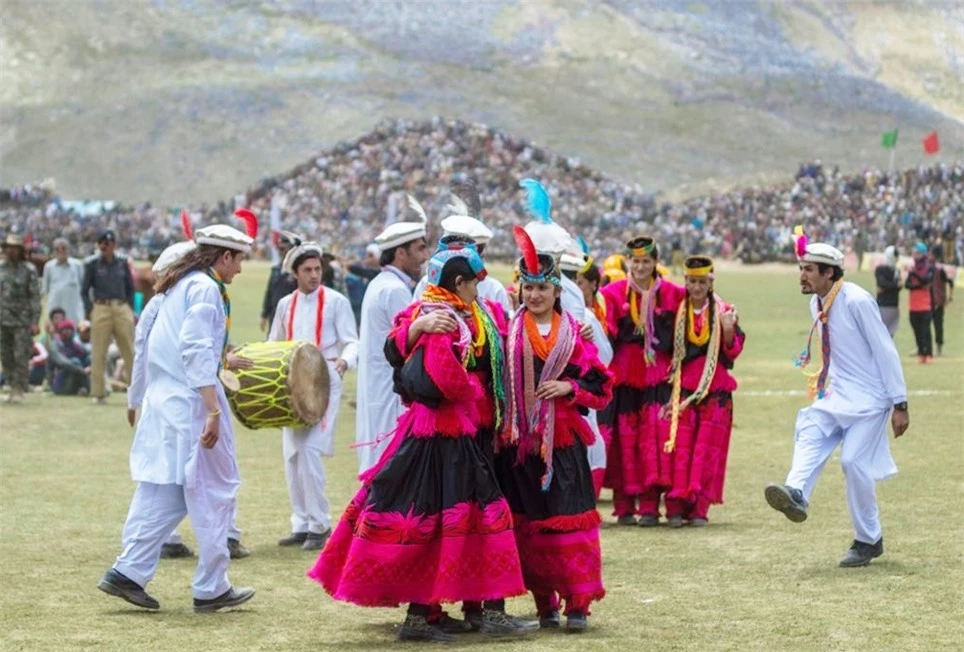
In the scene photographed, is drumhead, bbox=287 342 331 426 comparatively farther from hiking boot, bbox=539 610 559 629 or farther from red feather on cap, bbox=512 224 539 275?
hiking boot, bbox=539 610 559 629

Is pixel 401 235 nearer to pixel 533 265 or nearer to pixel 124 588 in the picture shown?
pixel 533 265

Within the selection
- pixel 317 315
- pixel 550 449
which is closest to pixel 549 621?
pixel 550 449

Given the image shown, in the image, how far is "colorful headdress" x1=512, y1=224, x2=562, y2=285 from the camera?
841 cm

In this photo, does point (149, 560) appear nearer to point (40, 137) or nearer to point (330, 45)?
point (40, 137)

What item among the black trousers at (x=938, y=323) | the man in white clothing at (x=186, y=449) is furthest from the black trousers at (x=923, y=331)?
the man in white clothing at (x=186, y=449)

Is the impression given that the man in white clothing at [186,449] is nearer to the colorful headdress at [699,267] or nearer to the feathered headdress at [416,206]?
the feathered headdress at [416,206]

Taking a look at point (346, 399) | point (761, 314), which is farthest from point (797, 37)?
point (346, 399)

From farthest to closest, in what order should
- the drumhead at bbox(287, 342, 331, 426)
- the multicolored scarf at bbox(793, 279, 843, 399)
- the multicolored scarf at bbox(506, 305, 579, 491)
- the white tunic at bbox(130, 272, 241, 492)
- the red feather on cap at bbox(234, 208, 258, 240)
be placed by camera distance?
1. the drumhead at bbox(287, 342, 331, 426)
2. the multicolored scarf at bbox(793, 279, 843, 399)
3. the red feather on cap at bbox(234, 208, 258, 240)
4. the white tunic at bbox(130, 272, 241, 492)
5. the multicolored scarf at bbox(506, 305, 579, 491)

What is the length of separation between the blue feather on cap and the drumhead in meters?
1.89

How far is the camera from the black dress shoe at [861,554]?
9.92 metres

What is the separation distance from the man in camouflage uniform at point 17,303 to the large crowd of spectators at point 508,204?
125 ft

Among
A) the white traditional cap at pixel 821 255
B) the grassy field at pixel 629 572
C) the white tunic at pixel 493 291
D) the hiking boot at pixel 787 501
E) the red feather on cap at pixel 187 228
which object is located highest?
the red feather on cap at pixel 187 228

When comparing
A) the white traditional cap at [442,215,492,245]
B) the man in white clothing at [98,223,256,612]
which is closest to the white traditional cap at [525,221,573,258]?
the white traditional cap at [442,215,492,245]

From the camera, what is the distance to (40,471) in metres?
14.6
